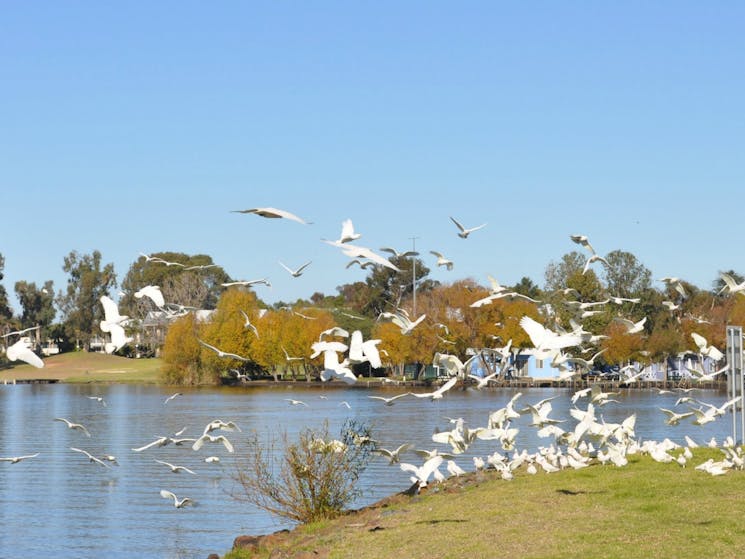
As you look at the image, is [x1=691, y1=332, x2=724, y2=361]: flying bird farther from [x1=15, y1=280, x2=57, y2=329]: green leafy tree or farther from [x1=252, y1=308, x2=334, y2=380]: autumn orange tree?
[x1=15, y1=280, x2=57, y2=329]: green leafy tree

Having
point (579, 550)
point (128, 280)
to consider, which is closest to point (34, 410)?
point (579, 550)

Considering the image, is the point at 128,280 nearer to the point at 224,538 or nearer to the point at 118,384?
the point at 118,384

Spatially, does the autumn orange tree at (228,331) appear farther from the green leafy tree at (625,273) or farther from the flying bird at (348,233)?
the flying bird at (348,233)

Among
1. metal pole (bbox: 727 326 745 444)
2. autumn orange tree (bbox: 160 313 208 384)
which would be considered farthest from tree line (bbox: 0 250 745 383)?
metal pole (bbox: 727 326 745 444)

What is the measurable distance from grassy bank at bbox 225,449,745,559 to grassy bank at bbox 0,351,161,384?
112 m

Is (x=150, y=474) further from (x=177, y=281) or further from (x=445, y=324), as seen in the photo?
(x=177, y=281)

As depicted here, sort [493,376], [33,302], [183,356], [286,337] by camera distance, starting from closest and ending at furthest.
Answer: [493,376] < [183,356] < [286,337] < [33,302]

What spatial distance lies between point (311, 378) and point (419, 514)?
356ft

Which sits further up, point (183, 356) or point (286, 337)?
point (286, 337)

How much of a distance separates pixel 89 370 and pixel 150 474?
117131mm

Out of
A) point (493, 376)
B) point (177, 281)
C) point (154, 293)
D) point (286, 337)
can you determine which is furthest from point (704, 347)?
point (177, 281)

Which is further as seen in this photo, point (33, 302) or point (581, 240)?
point (33, 302)

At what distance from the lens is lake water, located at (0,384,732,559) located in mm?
22594

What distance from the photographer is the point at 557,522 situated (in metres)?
14.1
